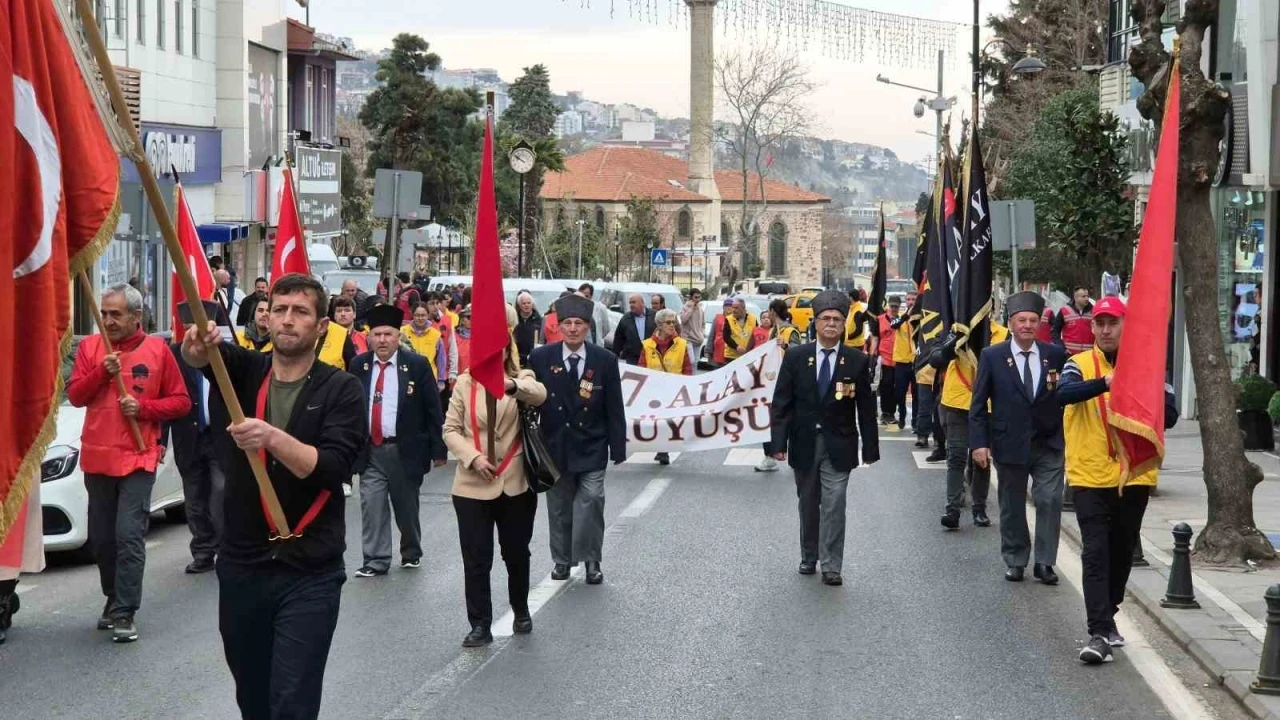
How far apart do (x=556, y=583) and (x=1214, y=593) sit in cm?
437

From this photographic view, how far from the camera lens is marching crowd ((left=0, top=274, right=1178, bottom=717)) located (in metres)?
6.24

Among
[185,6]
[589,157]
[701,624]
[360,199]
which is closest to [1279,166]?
[701,624]

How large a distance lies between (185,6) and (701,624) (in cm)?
3264

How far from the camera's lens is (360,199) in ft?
260

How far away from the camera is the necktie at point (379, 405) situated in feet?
41.8

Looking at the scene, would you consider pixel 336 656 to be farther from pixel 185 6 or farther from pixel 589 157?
pixel 589 157

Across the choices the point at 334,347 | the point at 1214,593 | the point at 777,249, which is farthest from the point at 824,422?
the point at 777,249

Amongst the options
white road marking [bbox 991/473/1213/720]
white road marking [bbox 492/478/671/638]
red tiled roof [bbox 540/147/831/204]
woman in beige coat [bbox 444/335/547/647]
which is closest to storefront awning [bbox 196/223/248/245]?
white road marking [bbox 492/478/671/638]

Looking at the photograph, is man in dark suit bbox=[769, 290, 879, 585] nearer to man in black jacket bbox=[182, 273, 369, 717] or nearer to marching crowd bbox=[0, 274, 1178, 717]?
marching crowd bbox=[0, 274, 1178, 717]

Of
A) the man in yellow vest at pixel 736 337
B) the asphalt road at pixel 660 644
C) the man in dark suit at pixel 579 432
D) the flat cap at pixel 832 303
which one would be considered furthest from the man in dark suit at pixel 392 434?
the man in yellow vest at pixel 736 337

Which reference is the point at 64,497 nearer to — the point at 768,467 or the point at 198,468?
the point at 198,468

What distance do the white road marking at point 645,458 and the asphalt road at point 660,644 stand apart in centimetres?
604

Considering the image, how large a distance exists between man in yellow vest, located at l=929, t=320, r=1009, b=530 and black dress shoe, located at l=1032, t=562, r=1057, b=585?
223 cm

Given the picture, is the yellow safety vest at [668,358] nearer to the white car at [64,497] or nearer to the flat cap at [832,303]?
the flat cap at [832,303]
